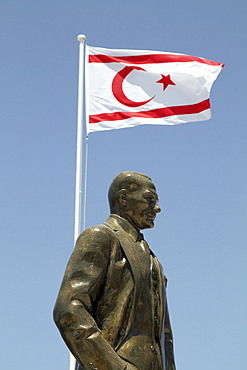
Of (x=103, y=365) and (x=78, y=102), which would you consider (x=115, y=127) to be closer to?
(x=78, y=102)

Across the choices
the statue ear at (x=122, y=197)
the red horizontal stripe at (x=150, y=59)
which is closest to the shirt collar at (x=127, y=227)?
the statue ear at (x=122, y=197)

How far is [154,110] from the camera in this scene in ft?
47.9

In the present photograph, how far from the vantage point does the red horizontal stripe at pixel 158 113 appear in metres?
14.3

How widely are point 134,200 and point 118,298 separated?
982 mm

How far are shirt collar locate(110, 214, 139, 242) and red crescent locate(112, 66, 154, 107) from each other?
7.74 m

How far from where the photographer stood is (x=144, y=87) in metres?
14.8

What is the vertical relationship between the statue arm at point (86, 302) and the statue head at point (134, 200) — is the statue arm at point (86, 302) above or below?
below

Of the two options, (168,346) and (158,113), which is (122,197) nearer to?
(168,346)

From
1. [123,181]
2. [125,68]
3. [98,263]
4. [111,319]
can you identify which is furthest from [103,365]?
[125,68]

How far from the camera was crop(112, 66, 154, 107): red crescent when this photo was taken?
14.5 metres

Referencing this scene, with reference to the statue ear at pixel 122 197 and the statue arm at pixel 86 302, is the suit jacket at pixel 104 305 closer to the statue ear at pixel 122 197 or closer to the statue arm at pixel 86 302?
the statue arm at pixel 86 302

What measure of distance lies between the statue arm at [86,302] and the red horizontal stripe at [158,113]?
25.8ft

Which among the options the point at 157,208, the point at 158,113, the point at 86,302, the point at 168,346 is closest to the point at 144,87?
the point at 158,113

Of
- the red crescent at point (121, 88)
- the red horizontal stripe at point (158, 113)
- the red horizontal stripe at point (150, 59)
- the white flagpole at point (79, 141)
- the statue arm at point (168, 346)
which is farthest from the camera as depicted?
the red horizontal stripe at point (150, 59)
